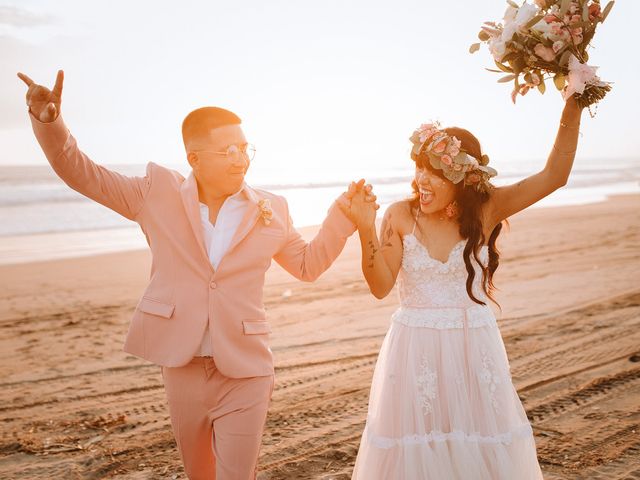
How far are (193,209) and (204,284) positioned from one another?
1.30 feet

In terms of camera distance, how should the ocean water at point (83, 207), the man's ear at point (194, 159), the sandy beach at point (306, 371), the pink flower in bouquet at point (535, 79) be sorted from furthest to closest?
1. the ocean water at point (83, 207)
2. the sandy beach at point (306, 371)
3. the man's ear at point (194, 159)
4. the pink flower in bouquet at point (535, 79)

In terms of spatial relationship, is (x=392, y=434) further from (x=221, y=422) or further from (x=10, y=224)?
(x=10, y=224)

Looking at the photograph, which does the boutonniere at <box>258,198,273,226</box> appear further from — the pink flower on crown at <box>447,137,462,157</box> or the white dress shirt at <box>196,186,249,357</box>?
the pink flower on crown at <box>447,137,462,157</box>

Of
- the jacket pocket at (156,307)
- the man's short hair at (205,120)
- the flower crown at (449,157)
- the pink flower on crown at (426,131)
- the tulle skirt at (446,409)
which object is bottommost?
the tulle skirt at (446,409)

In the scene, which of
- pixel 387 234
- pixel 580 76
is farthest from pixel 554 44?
pixel 387 234

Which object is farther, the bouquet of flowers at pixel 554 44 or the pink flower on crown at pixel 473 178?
the pink flower on crown at pixel 473 178

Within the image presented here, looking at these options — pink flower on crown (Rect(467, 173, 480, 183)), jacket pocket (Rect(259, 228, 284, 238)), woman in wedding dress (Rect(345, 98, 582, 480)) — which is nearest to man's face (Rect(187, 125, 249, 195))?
jacket pocket (Rect(259, 228, 284, 238))

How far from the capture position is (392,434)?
3850 mm

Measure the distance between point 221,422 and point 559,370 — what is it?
4.27 m

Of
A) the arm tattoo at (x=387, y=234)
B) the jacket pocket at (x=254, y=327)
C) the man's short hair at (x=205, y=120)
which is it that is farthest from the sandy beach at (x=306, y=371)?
the man's short hair at (x=205, y=120)

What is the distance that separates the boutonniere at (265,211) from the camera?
3.92 meters

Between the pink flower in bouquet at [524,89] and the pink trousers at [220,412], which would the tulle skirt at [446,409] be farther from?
the pink flower in bouquet at [524,89]

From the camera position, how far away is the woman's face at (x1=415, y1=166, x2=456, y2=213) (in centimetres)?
396

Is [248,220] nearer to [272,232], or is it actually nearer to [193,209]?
[272,232]
